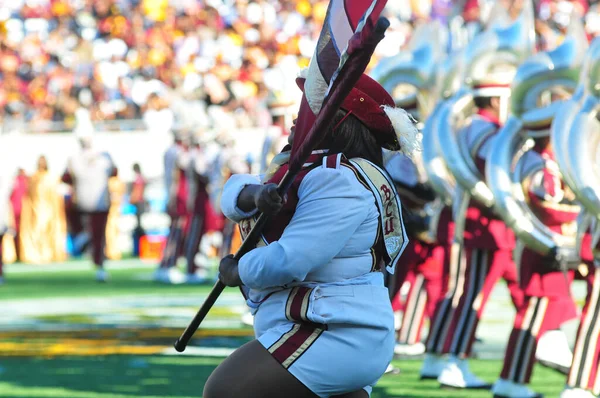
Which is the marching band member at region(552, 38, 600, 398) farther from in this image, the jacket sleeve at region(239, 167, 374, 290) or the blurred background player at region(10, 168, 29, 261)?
the blurred background player at region(10, 168, 29, 261)

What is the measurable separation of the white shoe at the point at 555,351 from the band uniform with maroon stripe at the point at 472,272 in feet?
1.86

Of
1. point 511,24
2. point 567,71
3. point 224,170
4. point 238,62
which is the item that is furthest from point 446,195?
point 238,62

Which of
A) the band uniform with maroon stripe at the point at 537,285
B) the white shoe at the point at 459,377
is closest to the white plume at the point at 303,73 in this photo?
the band uniform with maroon stripe at the point at 537,285

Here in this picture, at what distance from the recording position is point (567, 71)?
6.76 m

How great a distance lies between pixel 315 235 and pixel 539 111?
3594 millimetres

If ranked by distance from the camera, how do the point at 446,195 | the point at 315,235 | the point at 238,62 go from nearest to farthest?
the point at 315,235, the point at 446,195, the point at 238,62

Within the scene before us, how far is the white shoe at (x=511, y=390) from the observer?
6859mm

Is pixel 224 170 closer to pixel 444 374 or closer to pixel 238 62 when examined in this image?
pixel 444 374

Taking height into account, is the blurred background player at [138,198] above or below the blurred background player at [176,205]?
below

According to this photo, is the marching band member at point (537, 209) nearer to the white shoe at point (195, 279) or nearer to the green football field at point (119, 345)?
the green football field at point (119, 345)

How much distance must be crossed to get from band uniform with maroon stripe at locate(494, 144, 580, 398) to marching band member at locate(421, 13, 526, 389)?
0.60 meters

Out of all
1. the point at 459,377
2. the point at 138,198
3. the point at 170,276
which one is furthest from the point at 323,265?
the point at 138,198

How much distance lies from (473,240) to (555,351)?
0.96 metres

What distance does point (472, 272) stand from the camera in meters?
7.93
